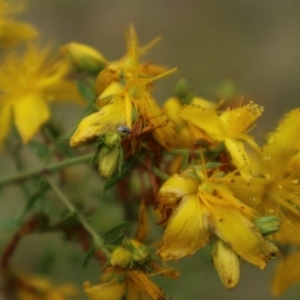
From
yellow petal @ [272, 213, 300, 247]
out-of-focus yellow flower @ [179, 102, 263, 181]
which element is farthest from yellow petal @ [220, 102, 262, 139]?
yellow petal @ [272, 213, 300, 247]

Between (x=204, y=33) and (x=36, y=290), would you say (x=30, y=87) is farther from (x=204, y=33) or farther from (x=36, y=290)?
(x=204, y=33)

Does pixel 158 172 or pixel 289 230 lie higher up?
pixel 158 172

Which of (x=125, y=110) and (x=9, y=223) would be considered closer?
(x=125, y=110)

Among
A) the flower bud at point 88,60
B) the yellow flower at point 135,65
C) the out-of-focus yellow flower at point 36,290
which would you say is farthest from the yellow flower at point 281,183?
the out-of-focus yellow flower at point 36,290

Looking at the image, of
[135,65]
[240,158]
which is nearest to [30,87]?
[135,65]

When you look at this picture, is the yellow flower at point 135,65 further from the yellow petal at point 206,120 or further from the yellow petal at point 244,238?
the yellow petal at point 244,238
